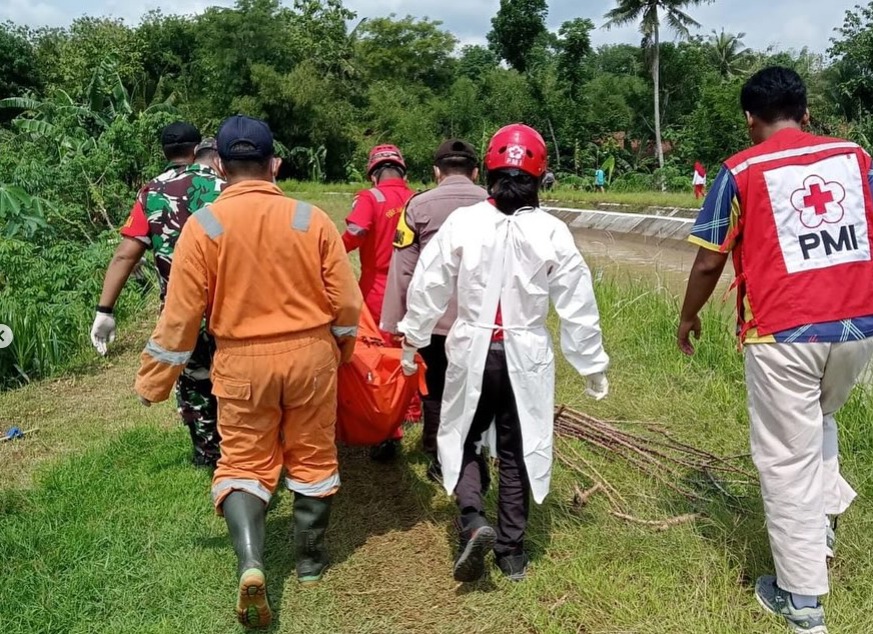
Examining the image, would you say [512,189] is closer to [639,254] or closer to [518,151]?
[518,151]

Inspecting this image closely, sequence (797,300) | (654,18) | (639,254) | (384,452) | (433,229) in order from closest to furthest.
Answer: (797,300) < (433,229) < (384,452) < (639,254) < (654,18)

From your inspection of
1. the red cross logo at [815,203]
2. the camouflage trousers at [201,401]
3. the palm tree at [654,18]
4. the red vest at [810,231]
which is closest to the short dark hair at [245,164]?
the camouflage trousers at [201,401]

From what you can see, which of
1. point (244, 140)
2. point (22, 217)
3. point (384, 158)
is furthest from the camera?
point (22, 217)

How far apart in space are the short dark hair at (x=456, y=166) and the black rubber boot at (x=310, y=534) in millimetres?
1952

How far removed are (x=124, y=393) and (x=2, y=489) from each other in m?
1.80

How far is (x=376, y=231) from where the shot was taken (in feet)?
15.1

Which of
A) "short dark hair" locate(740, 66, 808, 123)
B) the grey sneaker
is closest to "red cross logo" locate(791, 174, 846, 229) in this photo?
"short dark hair" locate(740, 66, 808, 123)

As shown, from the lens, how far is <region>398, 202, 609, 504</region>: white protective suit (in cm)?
313

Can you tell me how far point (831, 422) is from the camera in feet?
10.0

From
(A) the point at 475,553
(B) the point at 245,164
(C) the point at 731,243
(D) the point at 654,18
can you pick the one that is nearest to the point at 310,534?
(A) the point at 475,553

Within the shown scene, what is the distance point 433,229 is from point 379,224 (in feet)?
1.95

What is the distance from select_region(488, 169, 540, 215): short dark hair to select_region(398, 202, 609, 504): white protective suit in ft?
0.13

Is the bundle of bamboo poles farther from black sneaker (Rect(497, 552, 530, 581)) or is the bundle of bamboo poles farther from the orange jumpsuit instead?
the orange jumpsuit

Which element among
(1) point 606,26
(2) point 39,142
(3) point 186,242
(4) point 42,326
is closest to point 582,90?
(1) point 606,26
